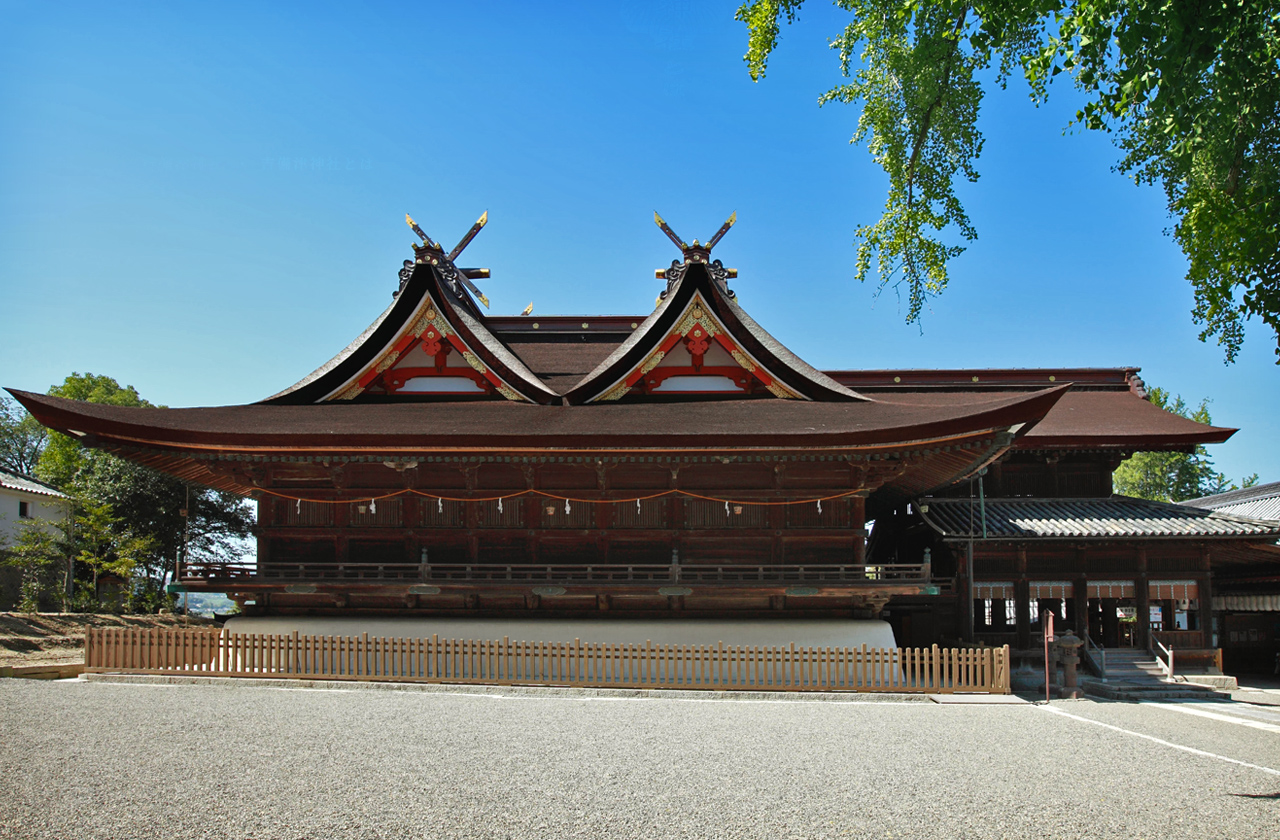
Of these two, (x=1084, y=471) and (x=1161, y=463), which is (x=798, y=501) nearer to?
(x=1084, y=471)

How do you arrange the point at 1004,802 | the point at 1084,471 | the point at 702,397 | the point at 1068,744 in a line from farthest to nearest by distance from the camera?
1. the point at 1084,471
2. the point at 702,397
3. the point at 1068,744
4. the point at 1004,802

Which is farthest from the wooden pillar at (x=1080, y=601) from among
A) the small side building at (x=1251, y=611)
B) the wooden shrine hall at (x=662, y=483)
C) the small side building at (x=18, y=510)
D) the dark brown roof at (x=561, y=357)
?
the small side building at (x=18, y=510)

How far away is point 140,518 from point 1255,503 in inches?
1781

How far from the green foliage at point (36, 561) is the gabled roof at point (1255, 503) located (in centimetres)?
4179

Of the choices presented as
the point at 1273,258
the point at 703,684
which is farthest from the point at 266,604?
the point at 1273,258

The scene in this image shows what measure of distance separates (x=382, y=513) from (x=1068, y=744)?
1331cm

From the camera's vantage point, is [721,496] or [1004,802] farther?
[721,496]

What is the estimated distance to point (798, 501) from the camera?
16.3 metres

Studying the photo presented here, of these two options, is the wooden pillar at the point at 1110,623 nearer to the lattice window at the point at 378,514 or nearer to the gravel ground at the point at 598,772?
the gravel ground at the point at 598,772

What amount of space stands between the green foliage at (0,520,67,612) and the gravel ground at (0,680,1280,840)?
880 inches

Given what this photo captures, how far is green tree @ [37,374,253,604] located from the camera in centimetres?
3225

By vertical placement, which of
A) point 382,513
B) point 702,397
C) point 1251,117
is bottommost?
point 382,513

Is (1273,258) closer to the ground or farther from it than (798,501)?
farther from it

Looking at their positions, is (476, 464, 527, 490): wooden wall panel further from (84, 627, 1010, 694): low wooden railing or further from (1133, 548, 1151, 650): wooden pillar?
(1133, 548, 1151, 650): wooden pillar
